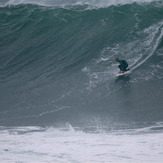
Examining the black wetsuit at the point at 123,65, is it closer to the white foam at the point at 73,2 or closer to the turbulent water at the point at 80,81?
the turbulent water at the point at 80,81

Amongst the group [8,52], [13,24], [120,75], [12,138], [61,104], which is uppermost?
[13,24]

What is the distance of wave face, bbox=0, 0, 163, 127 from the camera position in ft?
46.1

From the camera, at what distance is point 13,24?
22.5 meters

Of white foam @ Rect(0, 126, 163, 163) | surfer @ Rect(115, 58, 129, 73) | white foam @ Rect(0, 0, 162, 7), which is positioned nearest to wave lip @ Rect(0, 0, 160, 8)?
white foam @ Rect(0, 0, 162, 7)

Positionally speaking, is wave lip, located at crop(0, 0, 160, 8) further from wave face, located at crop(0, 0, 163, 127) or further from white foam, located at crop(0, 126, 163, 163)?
white foam, located at crop(0, 126, 163, 163)

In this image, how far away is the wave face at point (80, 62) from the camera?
14055 millimetres

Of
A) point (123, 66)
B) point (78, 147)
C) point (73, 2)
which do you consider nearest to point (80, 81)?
point (123, 66)

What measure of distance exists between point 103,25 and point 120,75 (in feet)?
18.0

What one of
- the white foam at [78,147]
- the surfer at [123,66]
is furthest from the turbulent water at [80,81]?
the surfer at [123,66]

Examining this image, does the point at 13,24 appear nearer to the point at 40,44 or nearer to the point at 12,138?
the point at 40,44

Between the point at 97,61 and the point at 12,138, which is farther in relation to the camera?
the point at 97,61

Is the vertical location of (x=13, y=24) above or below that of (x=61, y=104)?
above

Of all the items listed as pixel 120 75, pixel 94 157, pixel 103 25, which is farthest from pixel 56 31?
pixel 94 157

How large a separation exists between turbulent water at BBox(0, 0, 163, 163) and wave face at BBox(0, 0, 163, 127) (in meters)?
0.04
